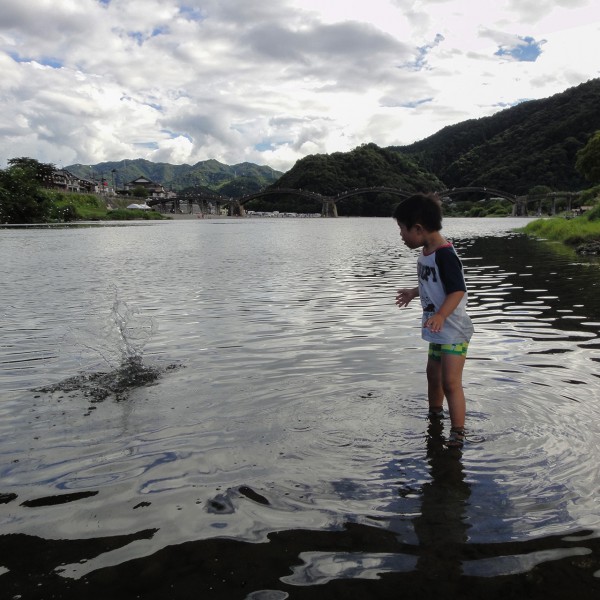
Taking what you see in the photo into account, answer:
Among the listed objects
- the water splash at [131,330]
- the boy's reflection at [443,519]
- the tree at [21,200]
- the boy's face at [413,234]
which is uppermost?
the tree at [21,200]

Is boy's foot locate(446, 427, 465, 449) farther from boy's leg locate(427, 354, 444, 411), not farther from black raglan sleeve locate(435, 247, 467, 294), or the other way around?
black raglan sleeve locate(435, 247, 467, 294)

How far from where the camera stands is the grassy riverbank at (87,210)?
106637 millimetres

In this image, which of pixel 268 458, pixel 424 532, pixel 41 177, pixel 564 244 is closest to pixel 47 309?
pixel 268 458

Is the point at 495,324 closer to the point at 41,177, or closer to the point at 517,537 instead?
the point at 517,537

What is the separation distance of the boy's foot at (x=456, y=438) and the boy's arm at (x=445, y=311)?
1.03 meters

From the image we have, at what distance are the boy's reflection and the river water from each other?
14mm

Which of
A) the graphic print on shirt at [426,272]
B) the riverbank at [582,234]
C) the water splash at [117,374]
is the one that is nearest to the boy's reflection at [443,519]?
the graphic print on shirt at [426,272]

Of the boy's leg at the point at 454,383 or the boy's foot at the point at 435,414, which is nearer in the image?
the boy's leg at the point at 454,383

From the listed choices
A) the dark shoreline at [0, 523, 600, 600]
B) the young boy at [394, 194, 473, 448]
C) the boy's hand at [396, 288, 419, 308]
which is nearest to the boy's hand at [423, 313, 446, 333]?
the young boy at [394, 194, 473, 448]

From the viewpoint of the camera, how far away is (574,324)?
10.7 m

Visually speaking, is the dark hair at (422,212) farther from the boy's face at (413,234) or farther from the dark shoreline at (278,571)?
the dark shoreline at (278,571)

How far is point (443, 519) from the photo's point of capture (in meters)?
3.62

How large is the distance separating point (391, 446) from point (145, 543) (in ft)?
7.84

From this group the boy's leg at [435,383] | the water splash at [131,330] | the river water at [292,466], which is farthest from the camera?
the water splash at [131,330]
